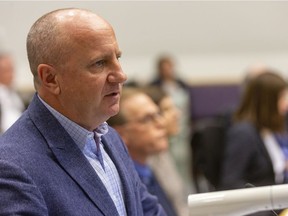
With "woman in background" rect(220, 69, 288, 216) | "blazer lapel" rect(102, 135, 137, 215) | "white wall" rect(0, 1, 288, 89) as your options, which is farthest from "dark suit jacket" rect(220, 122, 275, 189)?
"white wall" rect(0, 1, 288, 89)

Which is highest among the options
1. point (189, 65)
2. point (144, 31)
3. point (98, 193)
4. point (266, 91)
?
point (98, 193)

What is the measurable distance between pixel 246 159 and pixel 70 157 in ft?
6.95

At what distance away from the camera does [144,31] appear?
7324mm

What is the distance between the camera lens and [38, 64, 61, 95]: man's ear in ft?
4.55

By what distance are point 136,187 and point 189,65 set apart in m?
6.02

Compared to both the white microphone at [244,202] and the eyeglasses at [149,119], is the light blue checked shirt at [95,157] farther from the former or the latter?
the eyeglasses at [149,119]

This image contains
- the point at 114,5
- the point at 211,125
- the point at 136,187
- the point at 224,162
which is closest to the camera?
the point at 136,187

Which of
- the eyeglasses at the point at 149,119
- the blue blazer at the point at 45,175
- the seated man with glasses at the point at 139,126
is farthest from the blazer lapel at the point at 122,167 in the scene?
the eyeglasses at the point at 149,119

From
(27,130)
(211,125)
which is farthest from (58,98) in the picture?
(211,125)

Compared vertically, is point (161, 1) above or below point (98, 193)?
below

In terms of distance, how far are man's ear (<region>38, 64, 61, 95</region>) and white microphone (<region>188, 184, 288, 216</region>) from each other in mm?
397

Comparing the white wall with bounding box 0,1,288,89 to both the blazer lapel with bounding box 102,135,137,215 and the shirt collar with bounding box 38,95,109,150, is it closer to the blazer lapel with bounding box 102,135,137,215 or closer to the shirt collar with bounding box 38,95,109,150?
the blazer lapel with bounding box 102,135,137,215

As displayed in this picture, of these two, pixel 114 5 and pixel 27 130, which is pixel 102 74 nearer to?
pixel 27 130

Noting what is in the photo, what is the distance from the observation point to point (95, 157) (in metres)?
1.48
